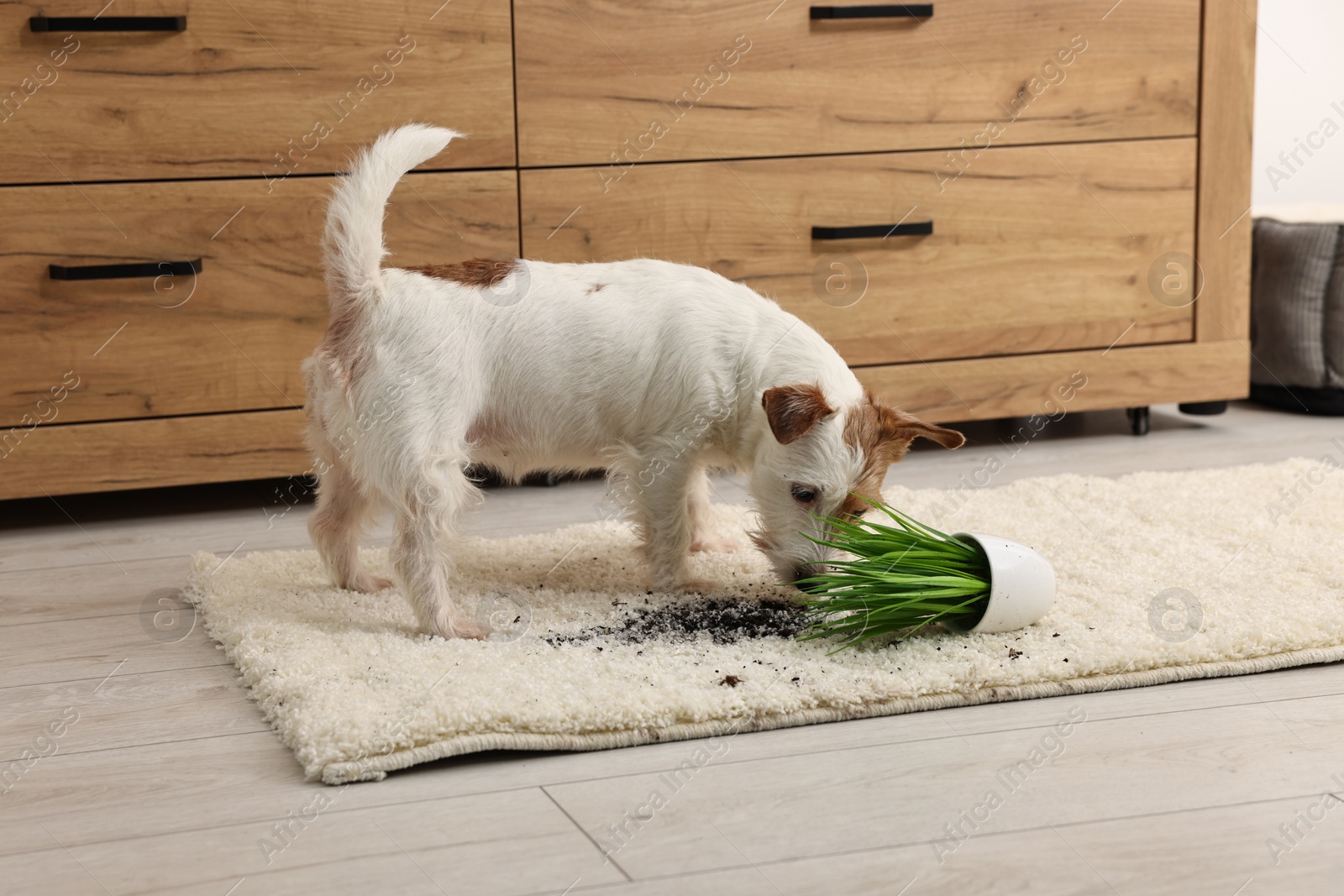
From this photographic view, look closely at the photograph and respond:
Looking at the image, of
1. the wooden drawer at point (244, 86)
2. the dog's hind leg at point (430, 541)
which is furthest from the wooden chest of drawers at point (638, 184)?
the dog's hind leg at point (430, 541)

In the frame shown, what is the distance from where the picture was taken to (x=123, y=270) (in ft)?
7.73

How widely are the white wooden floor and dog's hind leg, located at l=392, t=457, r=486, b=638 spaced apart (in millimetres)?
270

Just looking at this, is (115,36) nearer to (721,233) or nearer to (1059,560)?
(721,233)

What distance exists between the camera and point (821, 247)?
8.84 ft

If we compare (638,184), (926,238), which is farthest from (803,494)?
(926,238)

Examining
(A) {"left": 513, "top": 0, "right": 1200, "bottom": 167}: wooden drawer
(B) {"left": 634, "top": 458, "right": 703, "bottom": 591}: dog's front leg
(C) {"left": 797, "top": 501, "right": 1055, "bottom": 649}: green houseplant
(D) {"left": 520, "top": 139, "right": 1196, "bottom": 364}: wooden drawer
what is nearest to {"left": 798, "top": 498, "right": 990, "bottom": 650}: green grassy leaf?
(C) {"left": 797, "top": 501, "right": 1055, "bottom": 649}: green houseplant

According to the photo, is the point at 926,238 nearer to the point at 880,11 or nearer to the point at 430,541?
the point at 880,11

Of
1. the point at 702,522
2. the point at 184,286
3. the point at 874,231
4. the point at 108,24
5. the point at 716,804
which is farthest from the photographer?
the point at 874,231

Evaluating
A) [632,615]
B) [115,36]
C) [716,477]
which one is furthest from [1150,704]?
[115,36]

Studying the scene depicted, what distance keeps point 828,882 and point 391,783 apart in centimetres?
49

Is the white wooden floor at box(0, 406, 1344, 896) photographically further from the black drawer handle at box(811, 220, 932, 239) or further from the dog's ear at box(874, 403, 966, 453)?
the black drawer handle at box(811, 220, 932, 239)

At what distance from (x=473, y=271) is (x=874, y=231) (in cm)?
113

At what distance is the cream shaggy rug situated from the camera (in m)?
1.46

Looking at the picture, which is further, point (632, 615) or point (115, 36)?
point (115, 36)
